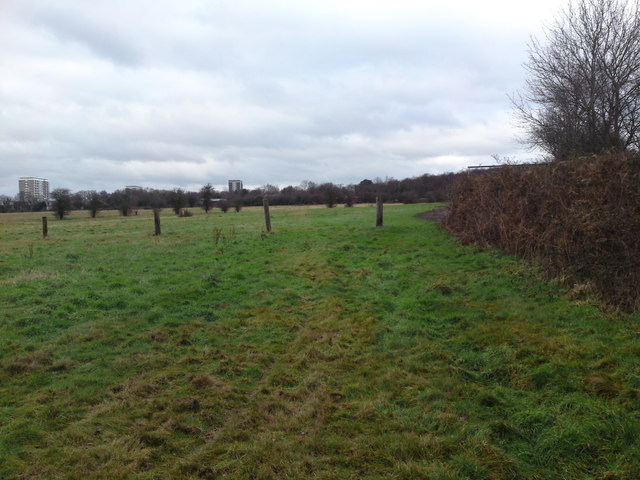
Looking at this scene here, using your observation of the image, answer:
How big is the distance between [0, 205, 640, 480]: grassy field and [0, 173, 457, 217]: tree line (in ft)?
117

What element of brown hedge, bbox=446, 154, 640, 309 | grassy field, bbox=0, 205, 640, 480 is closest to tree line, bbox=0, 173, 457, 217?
brown hedge, bbox=446, 154, 640, 309

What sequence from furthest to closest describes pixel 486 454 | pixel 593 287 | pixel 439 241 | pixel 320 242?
pixel 320 242, pixel 439 241, pixel 593 287, pixel 486 454

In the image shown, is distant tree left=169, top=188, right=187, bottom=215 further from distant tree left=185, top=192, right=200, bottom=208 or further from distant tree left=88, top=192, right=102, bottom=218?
distant tree left=88, top=192, right=102, bottom=218

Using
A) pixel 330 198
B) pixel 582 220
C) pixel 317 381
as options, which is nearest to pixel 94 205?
pixel 330 198

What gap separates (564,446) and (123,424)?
12.6ft

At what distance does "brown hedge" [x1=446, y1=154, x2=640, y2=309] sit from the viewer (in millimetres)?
6594

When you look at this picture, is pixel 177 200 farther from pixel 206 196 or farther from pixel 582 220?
pixel 582 220

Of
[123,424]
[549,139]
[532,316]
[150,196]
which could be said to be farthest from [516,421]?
[150,196]

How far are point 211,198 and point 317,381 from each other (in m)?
54.9

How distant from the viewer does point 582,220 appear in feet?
24.1

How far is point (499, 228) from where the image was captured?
1138 centimetres

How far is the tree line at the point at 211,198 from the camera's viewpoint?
51.3 metres

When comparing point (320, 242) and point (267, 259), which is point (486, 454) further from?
point (320, 242)

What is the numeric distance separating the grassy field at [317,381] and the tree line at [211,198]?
35514mm
